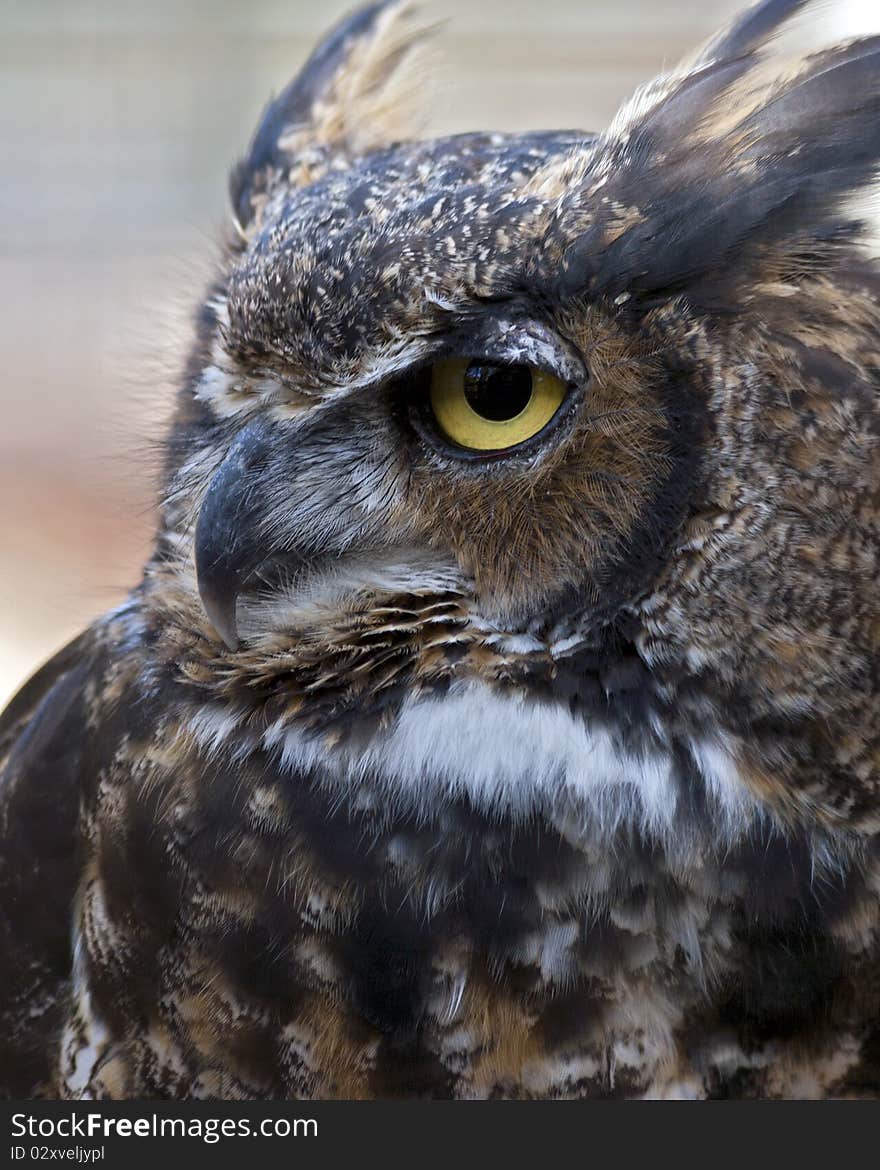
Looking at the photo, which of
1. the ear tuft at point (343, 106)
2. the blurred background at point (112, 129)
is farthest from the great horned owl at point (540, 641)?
the blurred background at point (112, 129)

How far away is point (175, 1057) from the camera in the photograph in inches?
43.9

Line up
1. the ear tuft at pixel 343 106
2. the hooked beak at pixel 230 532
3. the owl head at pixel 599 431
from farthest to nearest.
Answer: the ear tuft at pixel 343 106, the hooked beak at pixel 230 532, the owl head at pixel 599 431

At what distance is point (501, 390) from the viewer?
98 cm

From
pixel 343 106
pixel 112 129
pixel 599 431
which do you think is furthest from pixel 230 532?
pixel 112 129

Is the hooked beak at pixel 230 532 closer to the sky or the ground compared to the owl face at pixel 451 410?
closer to the ground

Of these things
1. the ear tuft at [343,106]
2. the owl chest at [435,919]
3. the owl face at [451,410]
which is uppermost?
the ear tuft at [343,106]

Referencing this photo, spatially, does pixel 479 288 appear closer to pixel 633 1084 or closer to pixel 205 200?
pixel 633 1084

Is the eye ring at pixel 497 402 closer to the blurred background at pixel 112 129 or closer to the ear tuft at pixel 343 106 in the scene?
the ear tuft at pixel 343 106

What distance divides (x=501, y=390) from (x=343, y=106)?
0.63 metres

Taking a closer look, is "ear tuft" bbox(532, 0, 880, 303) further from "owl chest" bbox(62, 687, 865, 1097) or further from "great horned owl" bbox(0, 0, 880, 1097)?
"owl chest" bbox(62, 687, 865, 1097)

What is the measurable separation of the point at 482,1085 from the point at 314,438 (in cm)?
58

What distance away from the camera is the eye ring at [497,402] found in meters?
0.97

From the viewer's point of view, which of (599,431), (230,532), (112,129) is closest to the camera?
(599,431)

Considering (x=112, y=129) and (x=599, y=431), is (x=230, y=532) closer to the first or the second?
(x=599, y=431)
